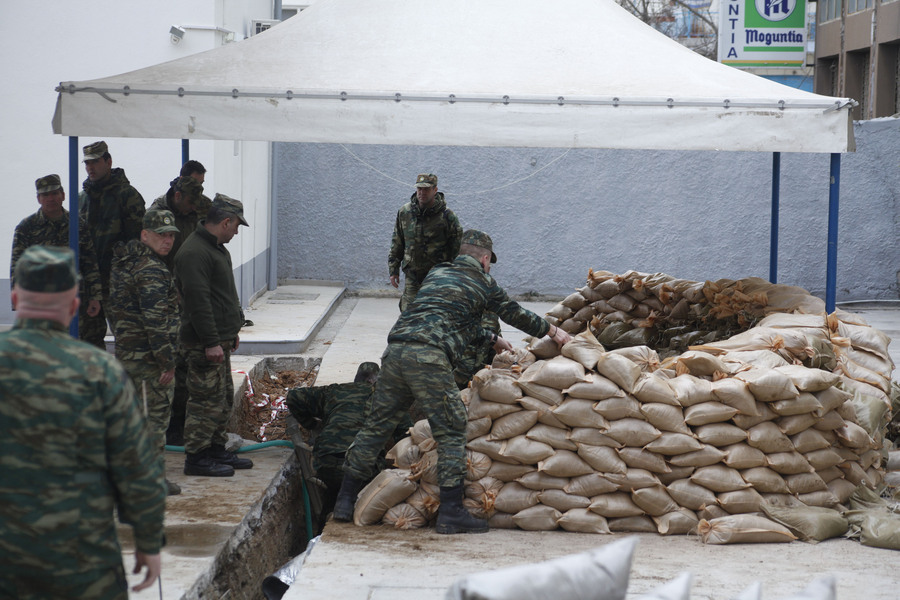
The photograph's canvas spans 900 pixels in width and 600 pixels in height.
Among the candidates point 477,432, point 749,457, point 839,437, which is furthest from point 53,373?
point 839,437

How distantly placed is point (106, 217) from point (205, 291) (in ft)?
5.18

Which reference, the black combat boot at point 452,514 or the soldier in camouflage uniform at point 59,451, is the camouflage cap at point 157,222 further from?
the soldier in camouflage uniform at point 59,451

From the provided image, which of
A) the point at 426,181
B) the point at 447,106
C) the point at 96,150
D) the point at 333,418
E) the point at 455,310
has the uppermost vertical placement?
the point at 447,106

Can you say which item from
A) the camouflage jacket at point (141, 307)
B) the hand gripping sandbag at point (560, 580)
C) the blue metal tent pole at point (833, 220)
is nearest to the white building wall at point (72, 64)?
the camouflage jacket at point (141, 307)

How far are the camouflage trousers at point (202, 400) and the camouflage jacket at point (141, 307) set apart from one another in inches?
22.6

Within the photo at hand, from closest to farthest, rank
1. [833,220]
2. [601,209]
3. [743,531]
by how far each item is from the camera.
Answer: [743,531] → [833,220] → [601,209]

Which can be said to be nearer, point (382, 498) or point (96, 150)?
point (382, 498)

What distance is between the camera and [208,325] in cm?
537

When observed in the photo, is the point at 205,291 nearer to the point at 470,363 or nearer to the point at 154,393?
the point at 154,393

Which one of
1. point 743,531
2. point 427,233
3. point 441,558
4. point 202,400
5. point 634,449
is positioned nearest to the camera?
point 441,558

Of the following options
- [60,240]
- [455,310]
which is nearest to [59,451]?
[455,310]

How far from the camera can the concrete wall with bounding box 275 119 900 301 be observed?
46.2ft

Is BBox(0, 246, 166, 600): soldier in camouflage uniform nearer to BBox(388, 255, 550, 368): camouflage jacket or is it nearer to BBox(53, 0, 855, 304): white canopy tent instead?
BBox(388, 255, 550, 368): camouflage jacket

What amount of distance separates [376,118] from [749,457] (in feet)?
9.13
